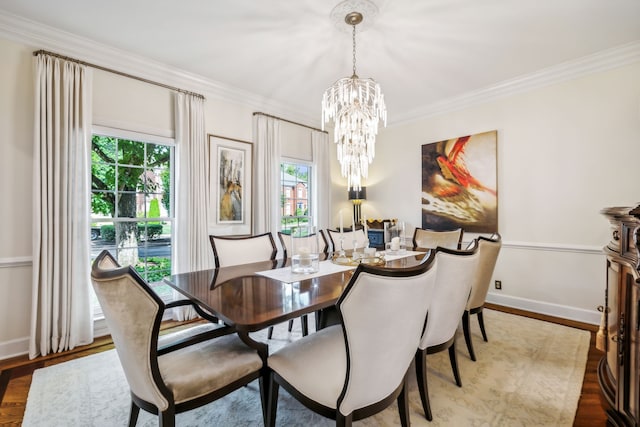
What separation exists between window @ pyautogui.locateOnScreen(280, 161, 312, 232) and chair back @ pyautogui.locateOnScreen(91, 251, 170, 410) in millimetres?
3187

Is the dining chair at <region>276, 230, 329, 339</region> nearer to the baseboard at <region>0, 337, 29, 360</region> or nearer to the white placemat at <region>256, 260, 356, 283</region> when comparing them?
the white placemat at <region>256, 260, 356, 283</region>

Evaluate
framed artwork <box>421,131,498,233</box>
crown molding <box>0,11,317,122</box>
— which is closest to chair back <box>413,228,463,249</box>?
framed artwork <box>421,131,498,233</box>

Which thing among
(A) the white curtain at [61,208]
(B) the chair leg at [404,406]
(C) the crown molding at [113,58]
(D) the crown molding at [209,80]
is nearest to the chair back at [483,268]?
(B) the chair leg at [404,406]

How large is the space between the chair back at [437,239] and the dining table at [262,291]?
110 cm

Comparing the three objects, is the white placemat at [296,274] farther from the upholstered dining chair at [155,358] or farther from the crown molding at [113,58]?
the crown molding at [113,58]

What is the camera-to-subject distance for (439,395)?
1.87 meters

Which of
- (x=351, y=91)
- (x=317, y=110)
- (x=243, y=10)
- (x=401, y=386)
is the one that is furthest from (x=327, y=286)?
(x=317, y=110)

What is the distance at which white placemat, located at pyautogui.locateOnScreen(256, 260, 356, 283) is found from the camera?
6.18ft

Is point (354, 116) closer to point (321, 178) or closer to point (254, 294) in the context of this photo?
point (254, 294)

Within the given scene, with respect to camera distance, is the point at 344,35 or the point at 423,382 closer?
the point at 423,382

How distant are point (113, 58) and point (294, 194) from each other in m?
2.67

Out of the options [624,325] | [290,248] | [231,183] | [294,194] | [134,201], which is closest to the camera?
[624,325]

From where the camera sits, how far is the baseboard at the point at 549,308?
10.0 feet

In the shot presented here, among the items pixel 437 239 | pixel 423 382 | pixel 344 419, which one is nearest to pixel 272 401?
pixel 344 419
